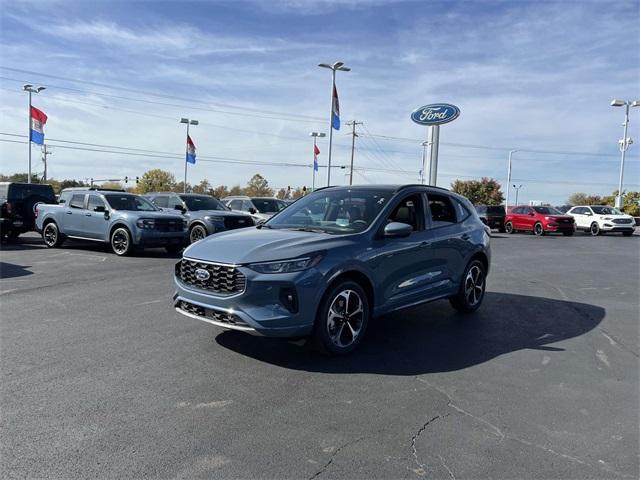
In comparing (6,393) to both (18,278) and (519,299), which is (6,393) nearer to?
(18,278)

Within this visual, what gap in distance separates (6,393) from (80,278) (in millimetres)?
5695

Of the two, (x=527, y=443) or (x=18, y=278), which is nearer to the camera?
(x=527, y=443)

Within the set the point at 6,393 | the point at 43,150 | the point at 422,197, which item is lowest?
the point at 6,393

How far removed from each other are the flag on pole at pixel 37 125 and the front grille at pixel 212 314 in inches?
1330

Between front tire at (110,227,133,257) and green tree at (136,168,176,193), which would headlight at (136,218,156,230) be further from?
green tree at (136,168,176,193)

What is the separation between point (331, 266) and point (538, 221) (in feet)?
89.9

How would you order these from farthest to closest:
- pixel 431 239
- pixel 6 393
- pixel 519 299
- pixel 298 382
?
pixel 519 299 < pixel 431 239 < pixel 298 382 < pixel 6 393

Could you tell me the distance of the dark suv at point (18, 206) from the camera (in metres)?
15.1

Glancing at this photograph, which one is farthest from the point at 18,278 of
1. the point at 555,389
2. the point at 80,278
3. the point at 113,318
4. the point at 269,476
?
the point at 555,389

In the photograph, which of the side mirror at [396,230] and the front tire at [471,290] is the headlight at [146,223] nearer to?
the front tire at [471,290]

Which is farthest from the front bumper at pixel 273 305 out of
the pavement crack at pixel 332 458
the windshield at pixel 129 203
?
the windshield at pixel 129 203

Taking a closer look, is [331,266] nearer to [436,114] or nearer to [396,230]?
[396,230]

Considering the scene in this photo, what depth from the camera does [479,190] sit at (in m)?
84.9

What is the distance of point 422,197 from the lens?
6.29m
